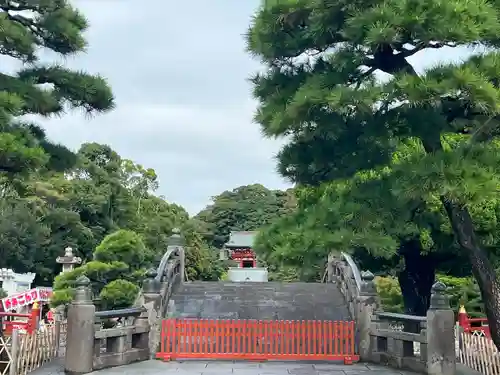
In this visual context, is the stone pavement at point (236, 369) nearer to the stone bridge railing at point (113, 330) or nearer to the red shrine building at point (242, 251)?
the stone bridge railing at point (113, 330)

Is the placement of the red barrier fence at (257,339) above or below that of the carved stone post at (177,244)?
below

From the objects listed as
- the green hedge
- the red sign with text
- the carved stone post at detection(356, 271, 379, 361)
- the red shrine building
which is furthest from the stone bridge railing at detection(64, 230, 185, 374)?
the red shrine building

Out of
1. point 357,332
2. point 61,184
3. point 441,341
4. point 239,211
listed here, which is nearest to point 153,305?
point 357,332

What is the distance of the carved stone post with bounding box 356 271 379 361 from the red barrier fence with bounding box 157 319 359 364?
27 centimetres

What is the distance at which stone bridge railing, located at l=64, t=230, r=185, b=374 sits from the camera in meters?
10.2

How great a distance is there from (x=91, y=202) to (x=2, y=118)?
29848mm

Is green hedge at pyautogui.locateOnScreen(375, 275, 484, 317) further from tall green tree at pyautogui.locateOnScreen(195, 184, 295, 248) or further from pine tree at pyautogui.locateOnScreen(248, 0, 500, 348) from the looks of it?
tall green tree at pyautogui.locateOnScreen(195, 184, 295, 248)

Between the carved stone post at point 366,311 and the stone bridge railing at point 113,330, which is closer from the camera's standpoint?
the stone bridge railing at point 113,330

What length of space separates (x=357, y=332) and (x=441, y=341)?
10.2 feet

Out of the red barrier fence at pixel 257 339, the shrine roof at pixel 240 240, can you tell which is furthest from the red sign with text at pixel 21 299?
the shrine roof at pixel 240 240

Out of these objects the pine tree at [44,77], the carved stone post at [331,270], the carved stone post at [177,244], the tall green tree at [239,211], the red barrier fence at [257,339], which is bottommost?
the red barrier fence at [257,339]

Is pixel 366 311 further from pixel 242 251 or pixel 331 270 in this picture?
pixel 242 251

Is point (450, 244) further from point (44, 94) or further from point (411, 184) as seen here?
point (44, 94)

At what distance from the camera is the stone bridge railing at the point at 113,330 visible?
10.2 metres
